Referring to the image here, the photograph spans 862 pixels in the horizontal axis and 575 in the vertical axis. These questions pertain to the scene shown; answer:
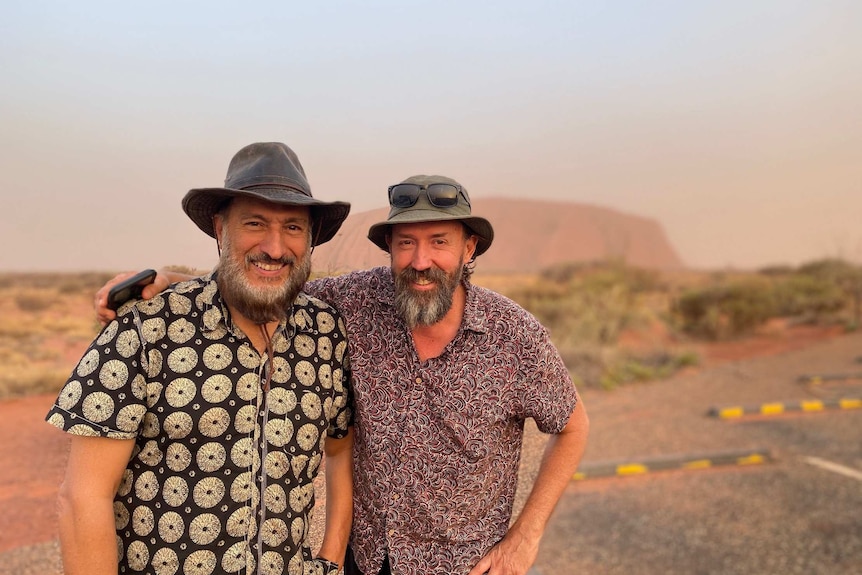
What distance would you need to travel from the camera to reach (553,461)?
8.36 feet

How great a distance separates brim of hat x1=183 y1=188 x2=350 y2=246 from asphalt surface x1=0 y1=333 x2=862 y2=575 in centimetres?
191

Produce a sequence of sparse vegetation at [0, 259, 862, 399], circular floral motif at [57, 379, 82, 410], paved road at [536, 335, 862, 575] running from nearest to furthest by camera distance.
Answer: circular floral motif at [57, 379, 82, 410], paved road at [536, 335, 862, 575], sparse vegetation at [0, 259, 862, 399]

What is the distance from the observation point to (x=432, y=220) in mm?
2334

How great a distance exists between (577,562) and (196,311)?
4.91 meters

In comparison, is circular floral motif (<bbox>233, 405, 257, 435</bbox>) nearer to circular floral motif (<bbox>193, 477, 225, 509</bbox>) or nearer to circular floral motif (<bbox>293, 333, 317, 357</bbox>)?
circular floral motif (<bbox>193, 477, 225, 509</bbox>)

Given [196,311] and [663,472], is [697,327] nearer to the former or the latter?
[663,472]

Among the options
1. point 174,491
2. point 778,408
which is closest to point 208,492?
point 174,491

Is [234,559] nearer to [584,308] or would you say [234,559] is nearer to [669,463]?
[669,463]

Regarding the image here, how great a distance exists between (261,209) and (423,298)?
0.64 meters

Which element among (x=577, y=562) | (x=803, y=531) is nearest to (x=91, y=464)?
(x=577, y=562)

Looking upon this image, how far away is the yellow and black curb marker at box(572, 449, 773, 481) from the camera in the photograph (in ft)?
25.7

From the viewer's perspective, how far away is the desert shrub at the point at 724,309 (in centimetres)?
2444

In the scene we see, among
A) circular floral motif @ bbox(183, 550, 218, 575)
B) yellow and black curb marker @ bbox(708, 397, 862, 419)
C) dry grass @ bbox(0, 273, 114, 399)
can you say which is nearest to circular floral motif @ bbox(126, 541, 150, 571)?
circular floral motif @ bbox(183, 550, 218, 575)

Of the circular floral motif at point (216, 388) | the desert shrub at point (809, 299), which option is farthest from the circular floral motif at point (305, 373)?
the desert shrub at point (809, 299)
